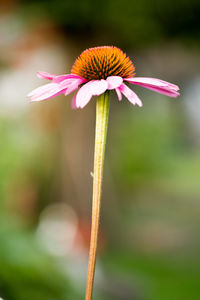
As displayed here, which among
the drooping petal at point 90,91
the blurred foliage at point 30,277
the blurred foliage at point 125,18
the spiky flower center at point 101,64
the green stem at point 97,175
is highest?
the blurred foliage at point 125,18

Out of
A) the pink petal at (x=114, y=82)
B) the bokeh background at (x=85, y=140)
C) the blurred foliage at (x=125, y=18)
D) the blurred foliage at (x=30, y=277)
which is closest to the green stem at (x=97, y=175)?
the pink petal at (x=114, y=82)

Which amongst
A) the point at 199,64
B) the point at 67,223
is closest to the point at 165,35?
the point at 199,64

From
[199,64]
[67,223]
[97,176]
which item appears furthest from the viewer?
[199,64]

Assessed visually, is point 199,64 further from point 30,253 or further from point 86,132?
point 30,253

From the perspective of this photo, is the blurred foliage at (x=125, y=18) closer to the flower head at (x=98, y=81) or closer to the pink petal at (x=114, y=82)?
the flower head at (x=98, y=81)

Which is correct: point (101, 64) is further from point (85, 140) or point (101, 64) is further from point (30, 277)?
point (85, 140)

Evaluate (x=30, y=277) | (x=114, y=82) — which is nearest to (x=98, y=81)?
(x=114, y=82)

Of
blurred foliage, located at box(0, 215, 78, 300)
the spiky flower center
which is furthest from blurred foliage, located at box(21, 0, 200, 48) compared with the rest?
the spiky flower center

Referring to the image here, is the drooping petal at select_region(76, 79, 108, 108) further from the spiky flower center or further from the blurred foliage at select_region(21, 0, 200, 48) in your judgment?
the blurred foliage at select_region(21, 0, 200, 48)
